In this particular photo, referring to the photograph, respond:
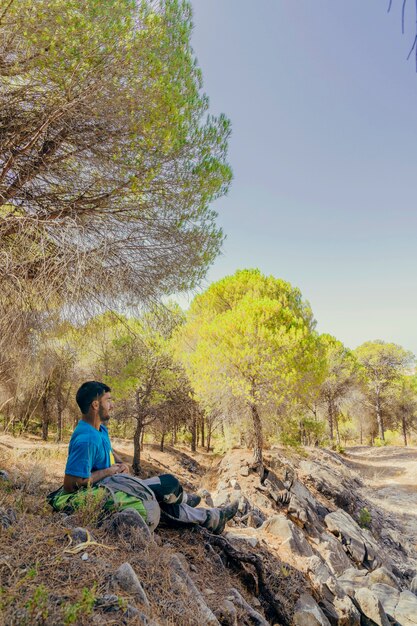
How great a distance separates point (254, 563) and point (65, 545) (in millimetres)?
2180

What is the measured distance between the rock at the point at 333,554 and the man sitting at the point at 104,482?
16.4 ft

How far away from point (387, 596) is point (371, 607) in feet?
3.74

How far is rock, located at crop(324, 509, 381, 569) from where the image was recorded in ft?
26.7

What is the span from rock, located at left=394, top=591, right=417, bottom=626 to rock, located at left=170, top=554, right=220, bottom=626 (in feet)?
12.3

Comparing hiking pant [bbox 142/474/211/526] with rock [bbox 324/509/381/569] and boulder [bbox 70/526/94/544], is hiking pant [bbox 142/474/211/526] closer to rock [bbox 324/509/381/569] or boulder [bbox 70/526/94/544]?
boulder [bbox 70/526/94/544]

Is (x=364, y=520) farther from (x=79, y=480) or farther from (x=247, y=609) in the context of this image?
(x=79, y=480)

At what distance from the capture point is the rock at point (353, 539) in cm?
813

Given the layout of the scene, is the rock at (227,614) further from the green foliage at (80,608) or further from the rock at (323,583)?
the rock at (323,583)

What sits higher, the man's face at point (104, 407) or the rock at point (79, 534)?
the man's face at point (104, 407)

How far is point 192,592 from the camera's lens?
2.56 metres

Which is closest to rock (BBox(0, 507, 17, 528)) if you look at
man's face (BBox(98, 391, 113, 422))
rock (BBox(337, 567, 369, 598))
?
man's face (BBox(98, 391, 113, 422))

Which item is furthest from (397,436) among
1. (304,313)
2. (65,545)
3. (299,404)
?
(65,545)

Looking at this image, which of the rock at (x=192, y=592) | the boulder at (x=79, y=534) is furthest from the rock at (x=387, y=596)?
the boulder at (x=79, y=534)

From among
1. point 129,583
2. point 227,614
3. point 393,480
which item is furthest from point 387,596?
point 393,480
